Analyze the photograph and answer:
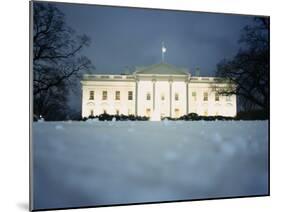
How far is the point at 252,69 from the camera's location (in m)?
5.73

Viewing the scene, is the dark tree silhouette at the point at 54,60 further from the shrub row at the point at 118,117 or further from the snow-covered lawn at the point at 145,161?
the shrub row at the point at 118,117

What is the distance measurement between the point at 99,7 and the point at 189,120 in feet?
5.14

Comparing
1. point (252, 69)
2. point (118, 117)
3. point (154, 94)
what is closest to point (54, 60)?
point (118, 117)

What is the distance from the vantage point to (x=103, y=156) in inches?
203

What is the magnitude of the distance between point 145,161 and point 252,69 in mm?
1672

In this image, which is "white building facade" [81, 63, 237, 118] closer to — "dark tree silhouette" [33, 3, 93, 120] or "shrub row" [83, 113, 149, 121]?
"shrub row" [83, 113, 149, 121]

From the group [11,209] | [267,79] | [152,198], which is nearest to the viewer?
[11,209]

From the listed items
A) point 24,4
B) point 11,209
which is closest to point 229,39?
point 24,4

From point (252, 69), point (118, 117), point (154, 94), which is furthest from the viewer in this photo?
point (252, 69)

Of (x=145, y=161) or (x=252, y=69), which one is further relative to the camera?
(x=252, y=69)

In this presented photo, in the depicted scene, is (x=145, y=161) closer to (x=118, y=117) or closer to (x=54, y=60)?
(x=118, y=117)

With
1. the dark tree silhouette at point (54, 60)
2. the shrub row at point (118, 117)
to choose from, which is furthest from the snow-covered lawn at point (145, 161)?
the dark tree silhouette at point (54, 60)

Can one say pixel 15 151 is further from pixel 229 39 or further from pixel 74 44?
pixel 229 39

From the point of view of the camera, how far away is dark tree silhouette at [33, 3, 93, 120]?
498 cm
